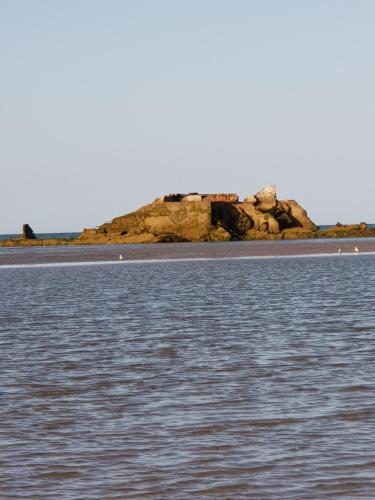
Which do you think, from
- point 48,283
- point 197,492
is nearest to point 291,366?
point 197,492

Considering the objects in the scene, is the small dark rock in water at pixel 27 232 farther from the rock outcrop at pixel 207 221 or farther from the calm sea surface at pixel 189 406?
the calm sea surface at pixel 189 406

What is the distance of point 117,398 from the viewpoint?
50.3 feet

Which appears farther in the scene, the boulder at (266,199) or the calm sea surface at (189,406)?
the boulder at (266,199)

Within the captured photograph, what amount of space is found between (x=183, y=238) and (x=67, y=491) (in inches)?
6684

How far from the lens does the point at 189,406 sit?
1438cm

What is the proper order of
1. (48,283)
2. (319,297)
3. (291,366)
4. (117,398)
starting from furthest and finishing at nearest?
(48,283) → (319,297) → (291,366) → (117,398)

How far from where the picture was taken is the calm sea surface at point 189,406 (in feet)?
34.3

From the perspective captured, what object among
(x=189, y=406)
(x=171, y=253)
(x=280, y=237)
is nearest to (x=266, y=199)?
(x=280, y=237)

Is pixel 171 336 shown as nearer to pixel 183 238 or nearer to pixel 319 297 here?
pixel 319 297

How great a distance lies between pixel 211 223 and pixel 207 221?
1245 mm

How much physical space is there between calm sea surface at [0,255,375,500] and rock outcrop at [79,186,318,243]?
14390 cm

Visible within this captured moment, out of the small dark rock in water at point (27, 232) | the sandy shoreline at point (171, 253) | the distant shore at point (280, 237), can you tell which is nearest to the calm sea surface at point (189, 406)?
the sandy shoreline at point (171, 253)

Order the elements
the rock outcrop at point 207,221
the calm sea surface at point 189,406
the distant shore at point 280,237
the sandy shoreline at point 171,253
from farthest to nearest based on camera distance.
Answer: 1. the distant shore at point 280,237
2. the rock outcrop at point 207,221
3. the sandy shoreline at point 171,253
4. the calm sea surface at point 189,406

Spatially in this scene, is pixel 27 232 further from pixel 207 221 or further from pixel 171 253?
pixel 171 253
